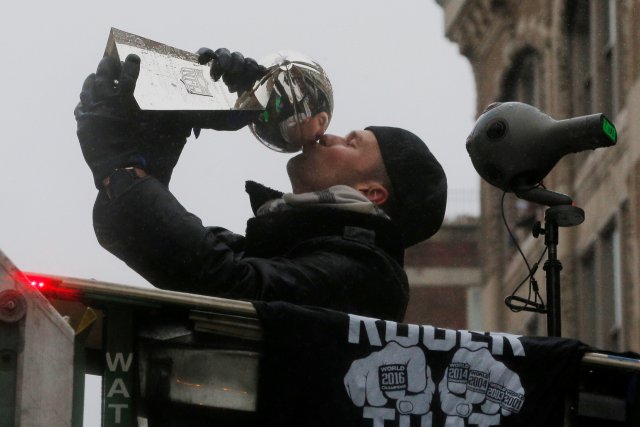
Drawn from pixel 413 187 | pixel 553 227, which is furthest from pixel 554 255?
pixel 413 187

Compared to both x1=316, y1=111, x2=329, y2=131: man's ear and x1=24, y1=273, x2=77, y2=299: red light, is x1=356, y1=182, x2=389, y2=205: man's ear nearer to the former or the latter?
x1=316, y1=111, x2=329, y2=131: man's ear

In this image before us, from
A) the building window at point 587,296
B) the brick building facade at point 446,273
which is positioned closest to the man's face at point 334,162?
the building window at point 587,296

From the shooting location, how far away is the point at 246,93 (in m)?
6.38

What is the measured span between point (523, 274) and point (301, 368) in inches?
1107

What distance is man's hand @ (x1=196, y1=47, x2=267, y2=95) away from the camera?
20.6 feet

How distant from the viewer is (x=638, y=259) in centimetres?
2428

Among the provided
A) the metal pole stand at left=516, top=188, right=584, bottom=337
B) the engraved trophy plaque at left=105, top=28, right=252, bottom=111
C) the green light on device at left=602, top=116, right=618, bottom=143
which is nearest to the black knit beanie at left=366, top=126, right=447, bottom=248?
the metal pole stand at left=516, top=188, right=584, bottom=337

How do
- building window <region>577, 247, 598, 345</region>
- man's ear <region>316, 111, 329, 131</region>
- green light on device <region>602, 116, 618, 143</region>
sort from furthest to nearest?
1. building window <region>577, 247, 598, 345</region>
2. man's ear <region>316, 111, 329, 131</region>
3. green light on device <region>602, 116, 618, 143</region>

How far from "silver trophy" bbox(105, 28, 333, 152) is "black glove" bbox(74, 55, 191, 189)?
0.05 meters

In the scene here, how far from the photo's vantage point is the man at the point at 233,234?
602 cm

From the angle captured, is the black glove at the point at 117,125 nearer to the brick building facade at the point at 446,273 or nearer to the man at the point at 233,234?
the man at the point at 233,234

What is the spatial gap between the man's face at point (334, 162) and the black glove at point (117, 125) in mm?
687

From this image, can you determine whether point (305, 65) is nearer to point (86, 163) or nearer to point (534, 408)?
point (86, 163)

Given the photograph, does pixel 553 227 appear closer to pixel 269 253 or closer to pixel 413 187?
pixel 413 187
